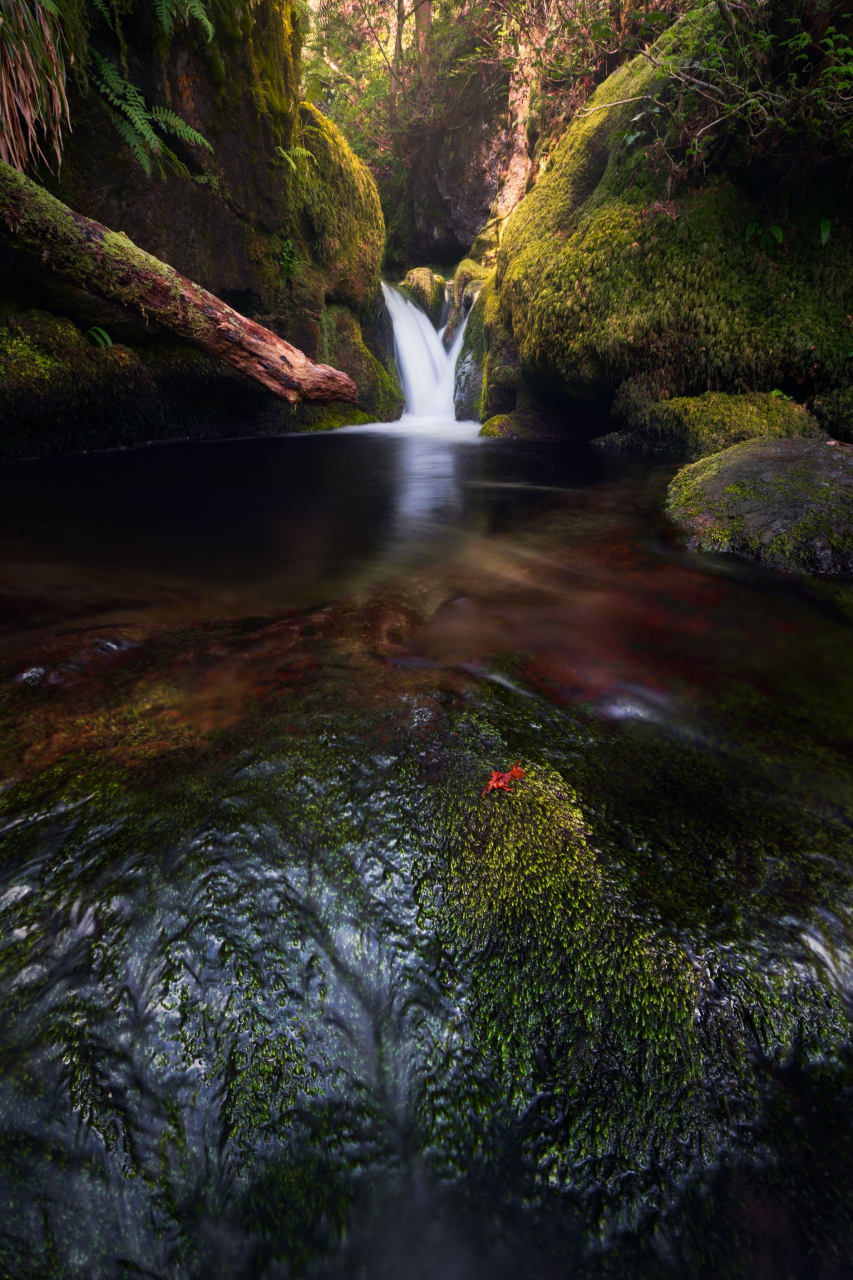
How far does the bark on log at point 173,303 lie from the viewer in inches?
209

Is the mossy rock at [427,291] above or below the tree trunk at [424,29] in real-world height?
below

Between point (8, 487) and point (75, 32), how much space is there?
423cm

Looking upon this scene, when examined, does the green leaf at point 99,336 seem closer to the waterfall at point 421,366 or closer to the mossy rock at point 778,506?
the mossy rock at point 778,506

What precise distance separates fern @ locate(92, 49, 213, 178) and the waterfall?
6.88 metres

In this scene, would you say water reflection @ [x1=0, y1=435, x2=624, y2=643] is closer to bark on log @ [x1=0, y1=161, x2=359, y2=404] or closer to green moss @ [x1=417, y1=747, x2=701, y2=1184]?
bark on log @ [x1=0, y1=161, x2=359, y2=404]

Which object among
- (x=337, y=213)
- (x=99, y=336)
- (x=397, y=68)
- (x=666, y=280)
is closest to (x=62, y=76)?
(x=99, y=336)

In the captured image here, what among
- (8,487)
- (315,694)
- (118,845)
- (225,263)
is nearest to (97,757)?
(118,845)

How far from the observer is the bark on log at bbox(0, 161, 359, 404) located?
5320 mm

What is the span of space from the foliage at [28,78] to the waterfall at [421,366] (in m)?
8.22

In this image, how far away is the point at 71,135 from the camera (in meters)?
5.98

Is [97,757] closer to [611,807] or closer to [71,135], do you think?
[611,807]

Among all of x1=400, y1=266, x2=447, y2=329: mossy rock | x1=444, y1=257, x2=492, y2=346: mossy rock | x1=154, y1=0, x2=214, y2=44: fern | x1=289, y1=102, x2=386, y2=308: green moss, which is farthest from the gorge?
x1=400, y1=266, x2=447, y2=329: mossy rock

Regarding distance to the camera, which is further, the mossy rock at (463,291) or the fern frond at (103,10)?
the mossy rock at (463,291)

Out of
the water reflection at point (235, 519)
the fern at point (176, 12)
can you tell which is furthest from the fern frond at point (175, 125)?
the water reflection at point (235, 519)
